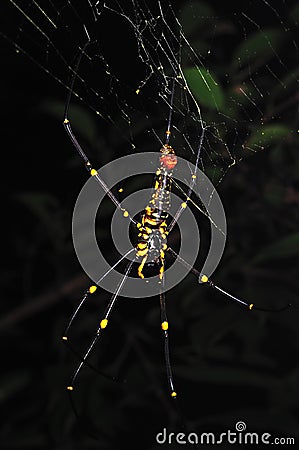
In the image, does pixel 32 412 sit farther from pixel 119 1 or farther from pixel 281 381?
pixel 119 1

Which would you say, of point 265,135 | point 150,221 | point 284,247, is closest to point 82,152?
point 150,221

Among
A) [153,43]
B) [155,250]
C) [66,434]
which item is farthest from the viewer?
[66,434]

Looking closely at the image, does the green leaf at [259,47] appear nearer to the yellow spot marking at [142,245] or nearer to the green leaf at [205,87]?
the green leaf at [205,87]

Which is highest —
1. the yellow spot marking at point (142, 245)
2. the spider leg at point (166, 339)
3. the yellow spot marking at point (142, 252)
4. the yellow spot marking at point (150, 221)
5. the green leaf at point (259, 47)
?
the green leaf at point (259, 47)

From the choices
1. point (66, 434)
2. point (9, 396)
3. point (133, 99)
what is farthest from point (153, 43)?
point (9, 396)

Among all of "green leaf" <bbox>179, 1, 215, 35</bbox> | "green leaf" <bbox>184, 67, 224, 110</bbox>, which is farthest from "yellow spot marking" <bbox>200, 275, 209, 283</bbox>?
"green leaf" <bbox>179, 1, 215, 35</bbox>

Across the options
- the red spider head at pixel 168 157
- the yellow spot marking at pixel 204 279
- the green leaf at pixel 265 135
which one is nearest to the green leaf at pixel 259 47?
the green leaf at pixel 265 135
